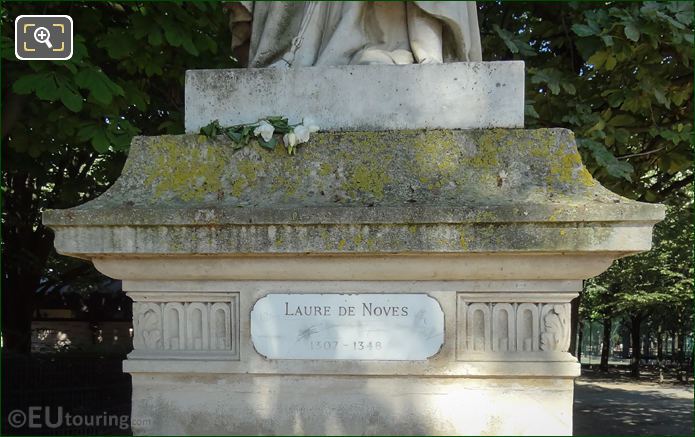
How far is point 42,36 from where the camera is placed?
5945mm

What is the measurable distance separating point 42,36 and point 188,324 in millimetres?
3928

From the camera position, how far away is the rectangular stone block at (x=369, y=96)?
3.07m

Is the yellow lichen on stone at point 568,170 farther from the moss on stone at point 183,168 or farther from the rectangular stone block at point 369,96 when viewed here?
the moss on stone at point 183,168

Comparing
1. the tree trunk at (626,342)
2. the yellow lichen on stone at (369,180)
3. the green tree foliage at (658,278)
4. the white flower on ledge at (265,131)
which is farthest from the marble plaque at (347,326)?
the tree trunk at (626,342)

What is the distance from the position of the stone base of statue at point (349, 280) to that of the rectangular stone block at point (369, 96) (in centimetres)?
3

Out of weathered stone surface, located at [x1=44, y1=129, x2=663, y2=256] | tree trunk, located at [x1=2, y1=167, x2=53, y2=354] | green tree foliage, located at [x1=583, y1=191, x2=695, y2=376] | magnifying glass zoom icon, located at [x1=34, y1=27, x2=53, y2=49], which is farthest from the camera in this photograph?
green tree foliage, located at [x1=583, y1=191, x2=695, y2=376]

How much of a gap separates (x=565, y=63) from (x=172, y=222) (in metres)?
6.06

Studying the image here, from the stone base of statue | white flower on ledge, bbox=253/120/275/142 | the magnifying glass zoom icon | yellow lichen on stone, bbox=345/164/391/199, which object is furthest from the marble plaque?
the magnifying glass zoom icon

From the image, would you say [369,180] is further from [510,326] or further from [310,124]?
[510,326]

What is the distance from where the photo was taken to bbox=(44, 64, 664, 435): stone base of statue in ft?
9.21

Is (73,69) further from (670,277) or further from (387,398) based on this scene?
(670,277)

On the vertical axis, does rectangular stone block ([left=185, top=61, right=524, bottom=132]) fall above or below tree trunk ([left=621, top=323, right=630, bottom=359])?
above

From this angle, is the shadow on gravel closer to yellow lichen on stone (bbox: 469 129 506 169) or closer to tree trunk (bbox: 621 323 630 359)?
yellow lichen on stone (bbox: 469 129 506 169)

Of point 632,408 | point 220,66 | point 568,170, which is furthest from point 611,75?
point 632,408
